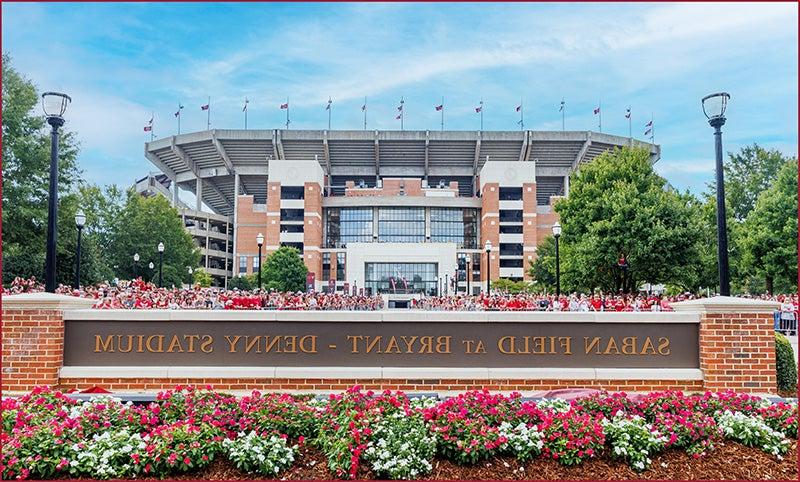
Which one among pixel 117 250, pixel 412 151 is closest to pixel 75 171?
pixel 117 250

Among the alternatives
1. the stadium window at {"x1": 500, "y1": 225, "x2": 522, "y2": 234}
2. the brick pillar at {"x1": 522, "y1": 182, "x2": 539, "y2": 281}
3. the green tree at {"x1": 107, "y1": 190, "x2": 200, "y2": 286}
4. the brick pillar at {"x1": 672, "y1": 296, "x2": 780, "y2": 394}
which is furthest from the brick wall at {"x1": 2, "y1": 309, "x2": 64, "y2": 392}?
the stadium window at {"x1": 500, "y1": 225, "x2": 522, "y2": 234}

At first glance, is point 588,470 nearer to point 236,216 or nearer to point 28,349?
point 28,349

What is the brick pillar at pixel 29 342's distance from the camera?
337 inches

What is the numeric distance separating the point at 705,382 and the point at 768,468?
3.58m

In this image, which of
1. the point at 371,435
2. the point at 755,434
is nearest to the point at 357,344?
the point at 371,435

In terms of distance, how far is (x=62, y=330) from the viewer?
29.2 feet

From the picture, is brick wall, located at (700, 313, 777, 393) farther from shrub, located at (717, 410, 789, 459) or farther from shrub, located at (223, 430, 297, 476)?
shrub, located at (223, 430, 297, 476)

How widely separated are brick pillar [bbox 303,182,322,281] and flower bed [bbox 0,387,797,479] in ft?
236

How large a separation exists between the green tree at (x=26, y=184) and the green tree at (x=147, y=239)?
22.7 metres

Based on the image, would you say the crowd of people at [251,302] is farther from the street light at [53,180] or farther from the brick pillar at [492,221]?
the brick pillar at [492,221]

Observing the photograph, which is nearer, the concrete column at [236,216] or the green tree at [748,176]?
the green tree at [748,176]

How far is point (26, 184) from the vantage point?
30.2 m

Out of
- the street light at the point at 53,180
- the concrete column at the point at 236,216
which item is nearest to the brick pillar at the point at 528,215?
the concrete column at the point at 236,216

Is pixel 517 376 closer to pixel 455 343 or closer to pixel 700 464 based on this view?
pixel 455 343
